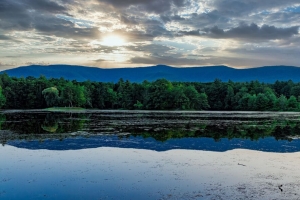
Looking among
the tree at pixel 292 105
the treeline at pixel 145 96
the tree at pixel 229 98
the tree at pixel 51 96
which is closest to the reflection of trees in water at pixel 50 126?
the treeline at pixel 145 96

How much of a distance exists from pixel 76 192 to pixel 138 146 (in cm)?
1110

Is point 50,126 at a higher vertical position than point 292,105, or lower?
higher

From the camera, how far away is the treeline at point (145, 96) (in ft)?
331

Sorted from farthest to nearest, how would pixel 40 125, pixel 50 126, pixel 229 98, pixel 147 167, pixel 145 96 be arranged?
1. pixel 229 98
2. pixel 145 96
3. pixel 40 125
4. pixel 50 126
5. pixel 147 167

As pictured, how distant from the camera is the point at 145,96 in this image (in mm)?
108875

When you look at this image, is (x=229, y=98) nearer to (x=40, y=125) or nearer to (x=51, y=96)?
(x=51, y=96)

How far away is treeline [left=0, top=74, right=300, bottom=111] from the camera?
331 ft

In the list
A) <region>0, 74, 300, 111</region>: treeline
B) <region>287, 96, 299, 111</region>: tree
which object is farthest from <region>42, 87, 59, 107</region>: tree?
<region>287, 96, 299, 111</region>: tree

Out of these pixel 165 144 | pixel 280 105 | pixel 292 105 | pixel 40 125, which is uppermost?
pixel 165 144

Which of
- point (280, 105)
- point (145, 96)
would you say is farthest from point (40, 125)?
point (280, 105)

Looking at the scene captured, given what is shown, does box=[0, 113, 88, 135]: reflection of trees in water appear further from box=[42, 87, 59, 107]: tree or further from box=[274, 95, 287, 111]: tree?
box=[274, 95, 287, 111]: tree

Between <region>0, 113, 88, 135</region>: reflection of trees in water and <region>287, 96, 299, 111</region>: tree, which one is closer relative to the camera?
<region>0, 113, 88, 135</region>: reflection of trees in water

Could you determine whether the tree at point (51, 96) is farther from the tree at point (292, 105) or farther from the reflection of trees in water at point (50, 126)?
the tree at point (292, 105)

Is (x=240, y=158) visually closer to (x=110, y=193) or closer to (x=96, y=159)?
(x=96, y=159)
